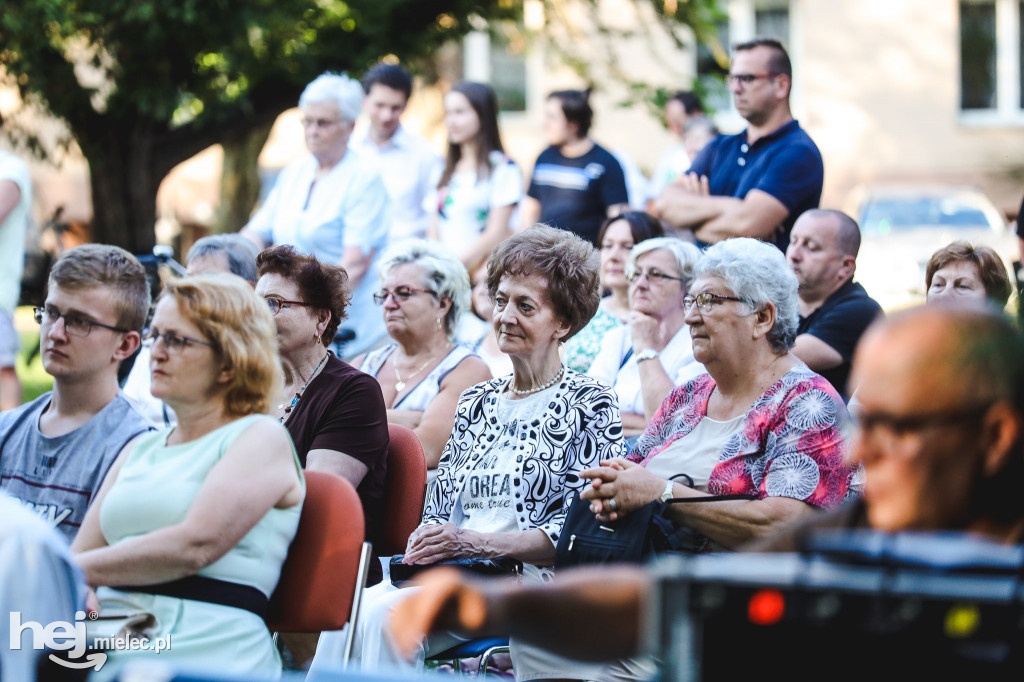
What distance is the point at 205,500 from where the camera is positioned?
2764 millimetres

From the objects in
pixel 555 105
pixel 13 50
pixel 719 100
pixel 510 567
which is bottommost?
pixel 510 567

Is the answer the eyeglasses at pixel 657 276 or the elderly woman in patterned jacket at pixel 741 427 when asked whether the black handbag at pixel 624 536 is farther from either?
the eyeglasses at pixel 657 276

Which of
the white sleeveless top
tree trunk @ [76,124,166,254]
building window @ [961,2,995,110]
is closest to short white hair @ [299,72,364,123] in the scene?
the white sleeveless top

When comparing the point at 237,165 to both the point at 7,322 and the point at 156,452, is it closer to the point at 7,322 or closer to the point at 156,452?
the point at 7,322

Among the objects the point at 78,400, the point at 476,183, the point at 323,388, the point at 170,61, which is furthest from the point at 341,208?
the point at 170,61

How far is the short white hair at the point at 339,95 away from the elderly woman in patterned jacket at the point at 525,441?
2587 mm

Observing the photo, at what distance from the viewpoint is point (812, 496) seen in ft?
10.9

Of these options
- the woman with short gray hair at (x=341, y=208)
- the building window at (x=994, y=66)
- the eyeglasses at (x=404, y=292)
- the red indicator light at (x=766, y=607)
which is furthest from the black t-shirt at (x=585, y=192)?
the building window at (x=994, y=66)

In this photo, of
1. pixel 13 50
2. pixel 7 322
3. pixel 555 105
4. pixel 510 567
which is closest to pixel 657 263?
pixel 510 567

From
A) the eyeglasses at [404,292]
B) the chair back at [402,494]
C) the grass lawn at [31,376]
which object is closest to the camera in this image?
the chair back at [402,494]

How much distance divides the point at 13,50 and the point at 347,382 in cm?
679

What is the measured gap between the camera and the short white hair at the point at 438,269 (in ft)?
A: 16.7

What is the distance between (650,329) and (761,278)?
128 centimetres

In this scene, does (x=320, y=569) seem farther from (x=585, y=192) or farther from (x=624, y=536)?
(x=585, y=192)
